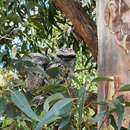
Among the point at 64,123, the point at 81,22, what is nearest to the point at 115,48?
the point at 64,123

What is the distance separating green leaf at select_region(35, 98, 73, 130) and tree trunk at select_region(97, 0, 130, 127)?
0.22m

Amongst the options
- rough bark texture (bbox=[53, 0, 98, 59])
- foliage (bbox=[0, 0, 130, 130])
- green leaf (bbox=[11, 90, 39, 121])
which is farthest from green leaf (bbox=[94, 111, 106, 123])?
rough bark texture (bbox=[53, 0, 98, 59])

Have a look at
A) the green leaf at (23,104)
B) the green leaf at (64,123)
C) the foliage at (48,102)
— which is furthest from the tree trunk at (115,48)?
the green leaf at (23,104)

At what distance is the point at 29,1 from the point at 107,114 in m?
0.97

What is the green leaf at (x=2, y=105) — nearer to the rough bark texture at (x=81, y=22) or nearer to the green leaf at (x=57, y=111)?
the green leaf at (x=57, y=111)

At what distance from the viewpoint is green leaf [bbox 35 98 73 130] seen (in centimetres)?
72

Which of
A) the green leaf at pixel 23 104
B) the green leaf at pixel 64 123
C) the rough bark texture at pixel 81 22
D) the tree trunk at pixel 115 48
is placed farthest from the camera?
the rough bark texture at pixel 81 22

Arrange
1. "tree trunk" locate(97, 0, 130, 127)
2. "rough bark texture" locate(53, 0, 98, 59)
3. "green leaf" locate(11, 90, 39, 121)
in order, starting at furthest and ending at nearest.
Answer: "rough bark texture" locate(53, 0, 98, 59) < "tree trunk" locate(97, 0, 130, 127) < "green leaf" locate(11, 90, 39, 121)

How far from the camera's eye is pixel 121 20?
979 mm

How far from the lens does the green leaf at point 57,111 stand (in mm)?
722

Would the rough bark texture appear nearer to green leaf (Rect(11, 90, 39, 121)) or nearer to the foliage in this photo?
the foliage

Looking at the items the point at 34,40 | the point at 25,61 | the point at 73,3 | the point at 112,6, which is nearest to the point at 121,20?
the point at 112,6

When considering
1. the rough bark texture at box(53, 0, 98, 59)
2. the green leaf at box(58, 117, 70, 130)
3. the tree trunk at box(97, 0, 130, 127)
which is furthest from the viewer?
the rough bark texture at box(53, 0, 98, 59)

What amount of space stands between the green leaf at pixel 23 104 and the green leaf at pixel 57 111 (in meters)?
0.01
